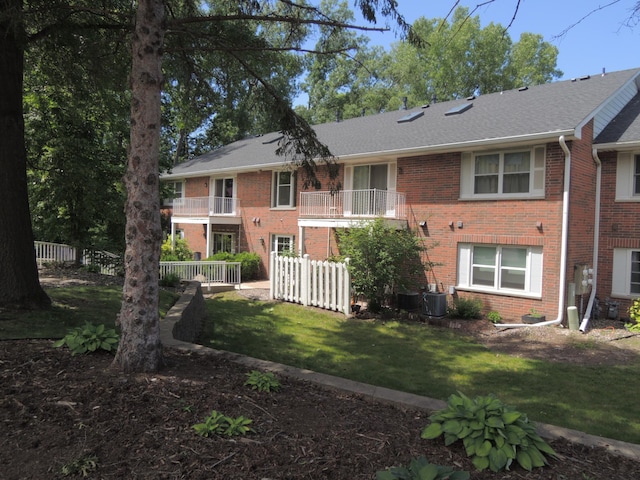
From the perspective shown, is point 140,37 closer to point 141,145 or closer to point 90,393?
point 141,145

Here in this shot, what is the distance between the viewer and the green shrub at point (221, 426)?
308cm

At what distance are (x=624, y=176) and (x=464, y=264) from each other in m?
4.75

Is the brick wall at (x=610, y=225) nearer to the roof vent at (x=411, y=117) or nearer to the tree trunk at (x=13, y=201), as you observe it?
the roof vent at (x=411, y=117)

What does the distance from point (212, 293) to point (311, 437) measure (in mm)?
13014

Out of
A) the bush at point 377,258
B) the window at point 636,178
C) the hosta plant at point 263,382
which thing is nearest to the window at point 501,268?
the bush at point 377,258

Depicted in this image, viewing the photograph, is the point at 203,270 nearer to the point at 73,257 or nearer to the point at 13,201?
the point at 73,257

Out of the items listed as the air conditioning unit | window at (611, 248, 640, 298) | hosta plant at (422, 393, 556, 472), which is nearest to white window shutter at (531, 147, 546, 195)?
window at (611, 248, 640, 298)

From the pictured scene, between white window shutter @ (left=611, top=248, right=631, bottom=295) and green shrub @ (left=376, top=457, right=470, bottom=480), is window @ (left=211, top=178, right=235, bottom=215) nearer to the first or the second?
white window shutter @ (left=611, top=248, right=631, bottom=295)

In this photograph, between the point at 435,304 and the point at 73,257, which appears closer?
the point at 435,304

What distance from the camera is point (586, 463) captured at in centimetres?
293

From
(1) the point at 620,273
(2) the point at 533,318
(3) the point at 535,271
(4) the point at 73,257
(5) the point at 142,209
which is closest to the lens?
(5) the point at 142,209

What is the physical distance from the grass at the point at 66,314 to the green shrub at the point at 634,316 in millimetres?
10677

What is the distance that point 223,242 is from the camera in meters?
23.0

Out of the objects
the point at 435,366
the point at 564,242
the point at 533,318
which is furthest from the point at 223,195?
the point at 435,366
